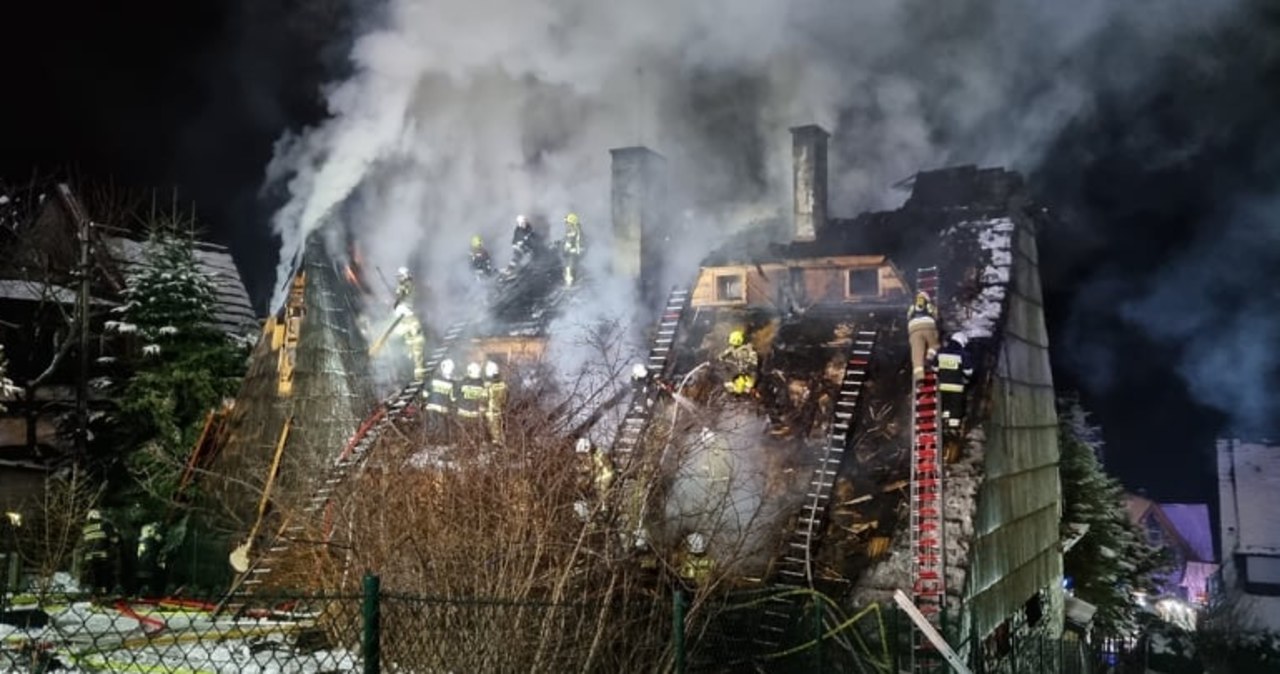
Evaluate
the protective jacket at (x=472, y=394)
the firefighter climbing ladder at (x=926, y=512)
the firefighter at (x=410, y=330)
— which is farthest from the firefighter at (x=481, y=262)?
the firefighter climbing ladder at (x=926, y=512)

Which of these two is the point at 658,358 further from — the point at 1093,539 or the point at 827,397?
the point at 1093,539

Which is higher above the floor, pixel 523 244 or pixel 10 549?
pixel 523 244

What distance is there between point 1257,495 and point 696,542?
38807mm

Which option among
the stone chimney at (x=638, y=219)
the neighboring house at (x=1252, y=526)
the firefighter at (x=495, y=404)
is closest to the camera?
the firefighter at (x=495, y=404)

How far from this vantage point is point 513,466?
7691mm

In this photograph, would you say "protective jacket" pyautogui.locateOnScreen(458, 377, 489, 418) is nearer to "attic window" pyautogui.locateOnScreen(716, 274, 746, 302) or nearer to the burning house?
the burning house

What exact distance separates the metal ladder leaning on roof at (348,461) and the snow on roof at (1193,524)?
48.1 metres

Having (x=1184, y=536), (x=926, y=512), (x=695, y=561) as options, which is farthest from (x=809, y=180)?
(x=1184, y=536)

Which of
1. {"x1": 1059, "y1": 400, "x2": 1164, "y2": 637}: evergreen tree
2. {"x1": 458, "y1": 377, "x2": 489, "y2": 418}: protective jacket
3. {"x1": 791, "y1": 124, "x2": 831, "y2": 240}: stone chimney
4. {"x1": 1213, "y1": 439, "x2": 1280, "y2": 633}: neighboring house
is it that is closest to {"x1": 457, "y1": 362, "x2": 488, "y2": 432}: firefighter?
{"x1": 458, "y1": 377, "x2": 489, "y2": 418}: protective jacket

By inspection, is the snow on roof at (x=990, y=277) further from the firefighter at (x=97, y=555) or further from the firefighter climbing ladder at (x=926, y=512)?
the firefighter at (x=97, y=555)

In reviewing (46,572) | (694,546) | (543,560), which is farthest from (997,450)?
(46,572)

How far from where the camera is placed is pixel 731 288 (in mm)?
17453

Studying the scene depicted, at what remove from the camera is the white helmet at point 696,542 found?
10.2 m

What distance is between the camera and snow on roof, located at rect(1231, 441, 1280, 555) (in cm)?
4047
